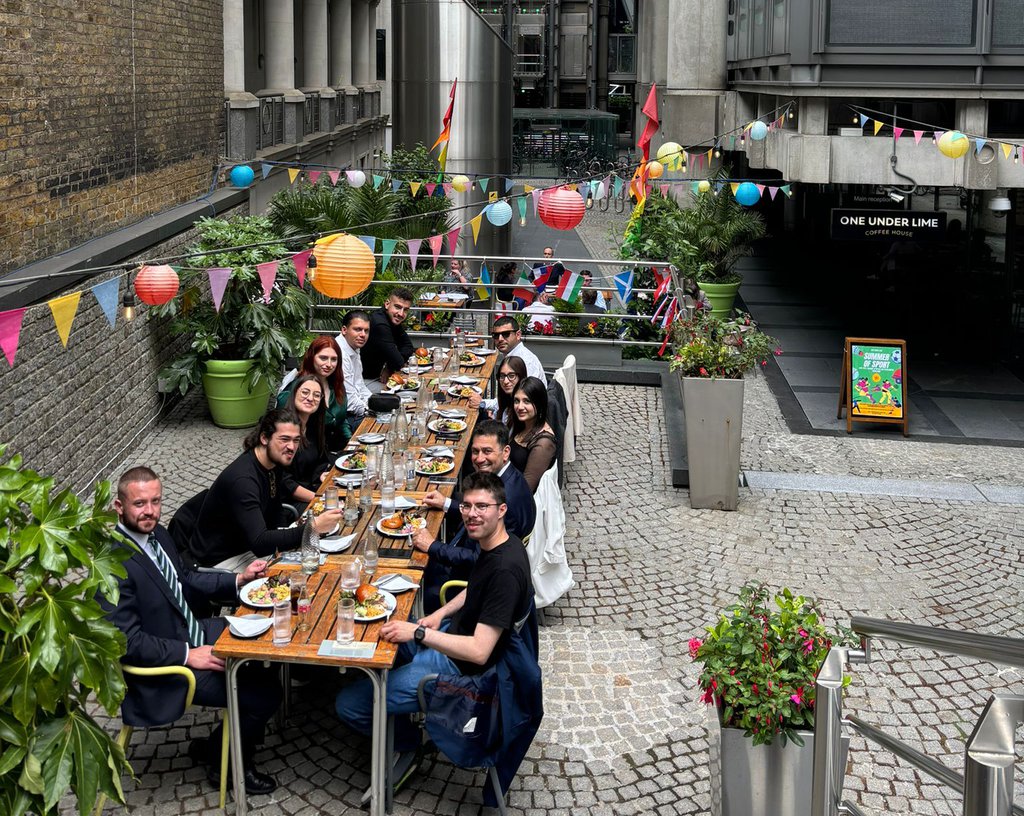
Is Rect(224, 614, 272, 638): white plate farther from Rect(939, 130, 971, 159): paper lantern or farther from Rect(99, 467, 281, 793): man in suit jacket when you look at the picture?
Rect(939, 130, 971, 159): paper lantern

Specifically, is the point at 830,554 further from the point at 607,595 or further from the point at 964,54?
the point at 964,54

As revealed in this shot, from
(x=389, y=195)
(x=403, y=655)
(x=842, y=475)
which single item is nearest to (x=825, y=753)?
(x=403, y=655)

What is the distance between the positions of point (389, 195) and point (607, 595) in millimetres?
9944

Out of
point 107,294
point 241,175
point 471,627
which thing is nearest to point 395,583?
point 471,627

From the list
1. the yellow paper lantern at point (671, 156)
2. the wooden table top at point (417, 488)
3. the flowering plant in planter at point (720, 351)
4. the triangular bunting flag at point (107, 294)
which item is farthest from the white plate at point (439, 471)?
the yellow paper lantern at point (671, 156)

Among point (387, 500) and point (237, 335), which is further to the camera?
point (237, 335)

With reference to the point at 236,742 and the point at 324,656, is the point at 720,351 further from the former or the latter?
the point at 236,742

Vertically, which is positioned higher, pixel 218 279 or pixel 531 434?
pixel 218 279

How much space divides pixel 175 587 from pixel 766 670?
299 cm

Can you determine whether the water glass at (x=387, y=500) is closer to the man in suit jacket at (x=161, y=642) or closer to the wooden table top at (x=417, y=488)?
the wooden table top at (x=417, y=488)

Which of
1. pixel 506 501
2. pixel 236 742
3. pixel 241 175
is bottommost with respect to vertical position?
pixel 236 742

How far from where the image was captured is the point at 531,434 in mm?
8703

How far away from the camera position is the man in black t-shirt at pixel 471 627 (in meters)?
5.72

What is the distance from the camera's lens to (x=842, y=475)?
1217 cm
